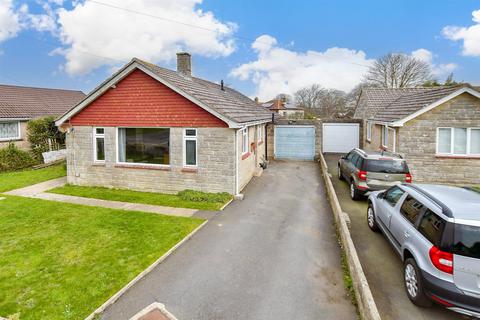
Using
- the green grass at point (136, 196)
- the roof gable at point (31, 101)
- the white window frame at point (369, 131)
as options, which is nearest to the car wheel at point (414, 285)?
the green grass at point (136, 196)

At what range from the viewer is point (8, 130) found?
21.1m

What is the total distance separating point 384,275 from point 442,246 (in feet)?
6.41

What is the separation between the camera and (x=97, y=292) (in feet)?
18.2

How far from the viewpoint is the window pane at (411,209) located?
5880mm

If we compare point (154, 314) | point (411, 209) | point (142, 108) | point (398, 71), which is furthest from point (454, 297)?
point (398, 71)

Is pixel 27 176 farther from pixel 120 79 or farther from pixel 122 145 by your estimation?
pixel 120 79

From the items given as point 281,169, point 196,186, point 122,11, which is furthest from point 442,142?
point 122,11

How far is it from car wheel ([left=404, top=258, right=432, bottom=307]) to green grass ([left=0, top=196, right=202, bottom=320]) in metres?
5.24

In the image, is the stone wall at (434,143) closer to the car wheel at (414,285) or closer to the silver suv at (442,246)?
the silver suv at (442,246)

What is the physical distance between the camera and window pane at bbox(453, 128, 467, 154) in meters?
14.2

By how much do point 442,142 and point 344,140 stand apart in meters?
10.2

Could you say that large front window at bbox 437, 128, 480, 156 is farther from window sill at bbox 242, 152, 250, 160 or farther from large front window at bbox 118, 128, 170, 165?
large front window at bbox 118, 128, 170, 165

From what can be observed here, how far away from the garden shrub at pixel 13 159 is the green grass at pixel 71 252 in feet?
30.5

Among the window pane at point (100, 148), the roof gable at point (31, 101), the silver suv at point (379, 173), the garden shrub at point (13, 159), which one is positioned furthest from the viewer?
the roof gable at point (31, 101)
